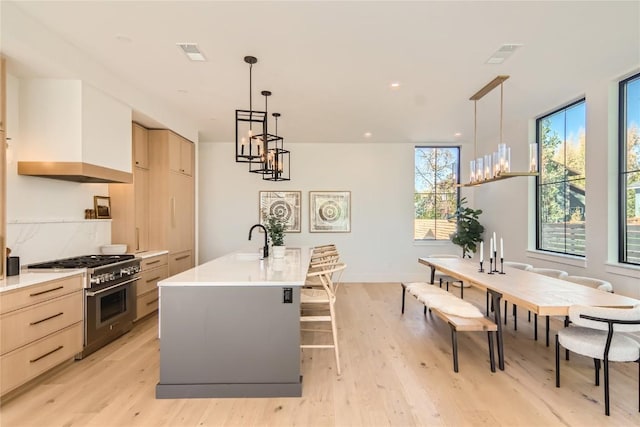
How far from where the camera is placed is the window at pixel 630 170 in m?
3.62

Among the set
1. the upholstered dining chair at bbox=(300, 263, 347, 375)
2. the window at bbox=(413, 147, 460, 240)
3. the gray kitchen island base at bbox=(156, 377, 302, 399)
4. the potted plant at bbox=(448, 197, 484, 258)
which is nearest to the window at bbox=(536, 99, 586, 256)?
the potted plant at bbox=(448, 197, 484, 258)

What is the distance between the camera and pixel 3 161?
2.64 m

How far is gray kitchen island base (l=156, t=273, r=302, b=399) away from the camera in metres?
2.48

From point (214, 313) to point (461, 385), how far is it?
2027mm

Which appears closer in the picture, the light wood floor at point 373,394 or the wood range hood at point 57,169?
the light wood floor at point 373,394

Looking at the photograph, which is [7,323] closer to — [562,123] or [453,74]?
[453,74]

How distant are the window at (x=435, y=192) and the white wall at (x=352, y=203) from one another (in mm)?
196

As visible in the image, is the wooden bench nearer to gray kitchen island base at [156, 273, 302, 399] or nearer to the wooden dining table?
the wooden dining table

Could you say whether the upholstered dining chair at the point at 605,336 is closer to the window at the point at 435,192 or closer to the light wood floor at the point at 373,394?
the light wood floor at the point at 373,394

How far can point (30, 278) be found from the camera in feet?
8.79

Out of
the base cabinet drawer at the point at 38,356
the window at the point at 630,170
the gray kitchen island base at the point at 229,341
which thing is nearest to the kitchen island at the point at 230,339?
the gray kitchen island base at the point at 229,341

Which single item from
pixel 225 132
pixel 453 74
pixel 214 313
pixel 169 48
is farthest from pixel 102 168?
pixel 453 74

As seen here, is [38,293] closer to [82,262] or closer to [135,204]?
[82,262]

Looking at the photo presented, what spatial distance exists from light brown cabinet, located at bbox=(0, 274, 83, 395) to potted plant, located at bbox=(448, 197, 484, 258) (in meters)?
5.86
